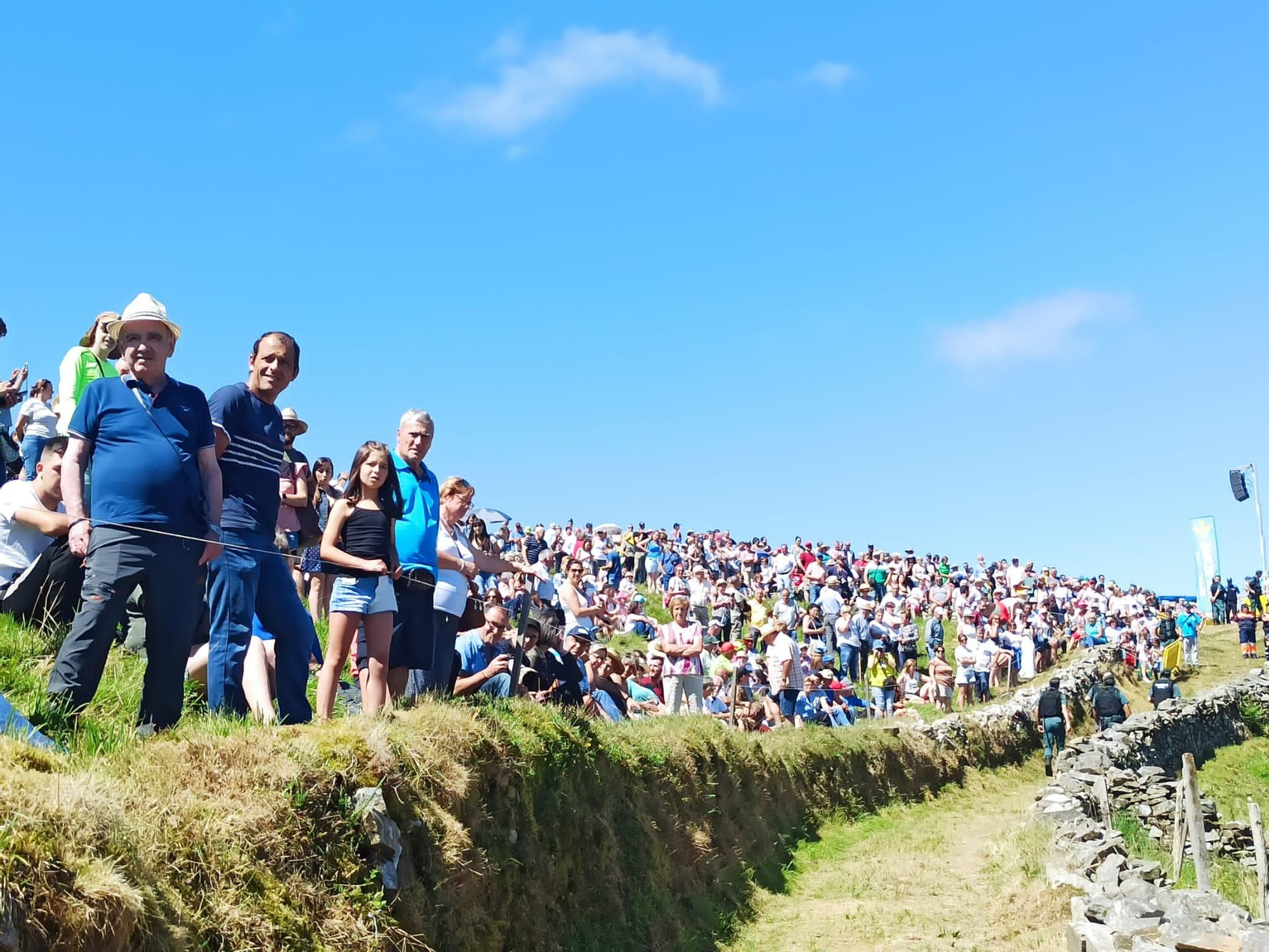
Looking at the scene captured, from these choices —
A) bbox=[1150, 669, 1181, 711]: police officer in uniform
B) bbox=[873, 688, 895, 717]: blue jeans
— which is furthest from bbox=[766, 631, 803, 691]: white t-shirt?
bbox=[1150, 669, 1181, 711]: police officer in uniform

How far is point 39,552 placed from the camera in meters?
7.41

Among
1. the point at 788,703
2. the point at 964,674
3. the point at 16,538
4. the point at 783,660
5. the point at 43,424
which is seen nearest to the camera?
the point at 16,538

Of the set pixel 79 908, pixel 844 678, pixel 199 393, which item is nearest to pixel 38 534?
pixel 199 393

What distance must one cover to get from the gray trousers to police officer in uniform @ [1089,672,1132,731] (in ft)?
80.7

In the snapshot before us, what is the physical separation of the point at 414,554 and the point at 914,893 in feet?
26.3

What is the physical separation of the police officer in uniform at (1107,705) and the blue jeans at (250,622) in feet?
77.5

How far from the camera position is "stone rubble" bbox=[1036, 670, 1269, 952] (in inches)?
343

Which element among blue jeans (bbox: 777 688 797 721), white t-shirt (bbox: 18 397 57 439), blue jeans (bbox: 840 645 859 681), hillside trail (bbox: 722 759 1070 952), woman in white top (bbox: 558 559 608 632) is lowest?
hillside trail (bbox: 722 759 1070 952)

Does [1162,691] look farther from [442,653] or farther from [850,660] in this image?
[442,653]

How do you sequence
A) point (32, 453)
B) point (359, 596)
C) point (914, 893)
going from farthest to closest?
point (914, 893) < point (32, 453) < point (359, 596)

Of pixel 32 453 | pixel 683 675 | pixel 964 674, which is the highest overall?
pixel 32 453

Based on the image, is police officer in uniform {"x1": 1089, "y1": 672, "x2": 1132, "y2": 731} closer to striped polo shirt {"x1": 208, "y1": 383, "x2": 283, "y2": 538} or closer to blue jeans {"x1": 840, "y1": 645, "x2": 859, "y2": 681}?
blue jeans {"x1": 840, "y1": 645, "x2": 859, "y2": 681}

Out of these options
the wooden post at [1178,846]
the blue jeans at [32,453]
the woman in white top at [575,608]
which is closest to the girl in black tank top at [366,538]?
the blue jeans at [32,453]

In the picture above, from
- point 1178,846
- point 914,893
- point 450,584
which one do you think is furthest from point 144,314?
point 1178,846
